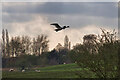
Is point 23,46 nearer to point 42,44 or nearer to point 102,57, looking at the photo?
point 42,44

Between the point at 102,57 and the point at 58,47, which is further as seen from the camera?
the point at 58,47

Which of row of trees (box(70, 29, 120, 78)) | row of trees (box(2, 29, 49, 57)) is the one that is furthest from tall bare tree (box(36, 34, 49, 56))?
row of trees (box(70, 29, 120, 78))

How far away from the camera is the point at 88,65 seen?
1898cm

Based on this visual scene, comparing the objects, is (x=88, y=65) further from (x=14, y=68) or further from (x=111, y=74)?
(x=14, y=68)

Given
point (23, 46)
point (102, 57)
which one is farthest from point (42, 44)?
point (102, 57)

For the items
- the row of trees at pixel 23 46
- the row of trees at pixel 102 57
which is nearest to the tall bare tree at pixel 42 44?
the row of trees at pixel 23 46

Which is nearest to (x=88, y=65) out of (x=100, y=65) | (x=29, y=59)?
(x=100, y=65)

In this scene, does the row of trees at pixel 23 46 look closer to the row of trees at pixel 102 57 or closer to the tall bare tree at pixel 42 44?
the tall bare tree at pixel 42 44

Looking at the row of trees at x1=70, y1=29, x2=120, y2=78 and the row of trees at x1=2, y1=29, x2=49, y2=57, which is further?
the row of trees at x1=2, y1=29, x2=49, y2=57

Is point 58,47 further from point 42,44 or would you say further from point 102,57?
point 102,57

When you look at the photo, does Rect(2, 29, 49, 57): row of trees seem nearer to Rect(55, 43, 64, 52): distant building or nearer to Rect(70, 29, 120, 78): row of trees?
Rect(55, 43, 64, 52): distant building

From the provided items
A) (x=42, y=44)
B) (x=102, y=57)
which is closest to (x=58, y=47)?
(x=42, y=44)

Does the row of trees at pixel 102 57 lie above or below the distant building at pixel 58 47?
below

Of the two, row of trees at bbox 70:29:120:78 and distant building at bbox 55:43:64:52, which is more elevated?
distant building at bbox 55:43:64:52
